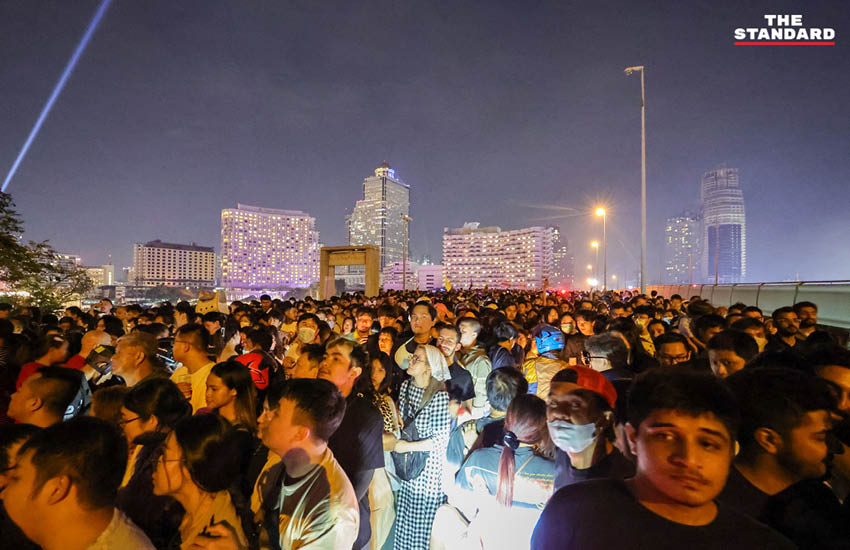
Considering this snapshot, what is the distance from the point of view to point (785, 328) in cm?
616

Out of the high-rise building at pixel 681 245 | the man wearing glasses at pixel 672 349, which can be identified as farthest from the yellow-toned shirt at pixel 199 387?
the high-rise building at pixel 681 245

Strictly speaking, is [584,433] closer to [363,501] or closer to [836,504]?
[836,504]

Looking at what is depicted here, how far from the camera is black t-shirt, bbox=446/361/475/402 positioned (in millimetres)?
4484

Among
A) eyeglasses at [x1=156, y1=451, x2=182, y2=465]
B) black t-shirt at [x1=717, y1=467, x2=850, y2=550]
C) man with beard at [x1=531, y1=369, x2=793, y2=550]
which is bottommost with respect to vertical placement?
black t-shirt at [x1=717, y1=467, x2=850, y2=550]

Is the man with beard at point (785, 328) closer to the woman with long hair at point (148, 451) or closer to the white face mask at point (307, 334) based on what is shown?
the white face mask at point (307, 334)

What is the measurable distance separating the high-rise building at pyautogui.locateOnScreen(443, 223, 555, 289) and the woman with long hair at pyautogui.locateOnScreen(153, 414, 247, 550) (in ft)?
571

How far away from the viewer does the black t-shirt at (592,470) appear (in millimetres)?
2273

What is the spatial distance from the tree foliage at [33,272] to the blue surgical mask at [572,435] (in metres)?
21.6

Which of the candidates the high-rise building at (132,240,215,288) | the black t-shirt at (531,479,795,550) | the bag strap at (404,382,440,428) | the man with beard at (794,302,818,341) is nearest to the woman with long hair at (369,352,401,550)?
the bag strap at (404,382,440,428)

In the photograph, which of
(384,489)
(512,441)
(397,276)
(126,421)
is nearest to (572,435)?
(512,441)

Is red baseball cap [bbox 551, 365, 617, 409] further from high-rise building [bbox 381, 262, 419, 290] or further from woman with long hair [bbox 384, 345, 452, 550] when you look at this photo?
high-rise building [bbox 381, 262, 419, 290]

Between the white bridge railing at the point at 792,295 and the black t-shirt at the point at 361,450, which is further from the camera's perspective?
the white bridge railing at the point at 792,295

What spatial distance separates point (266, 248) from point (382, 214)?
53.2 m

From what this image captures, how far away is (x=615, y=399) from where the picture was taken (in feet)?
8.53
